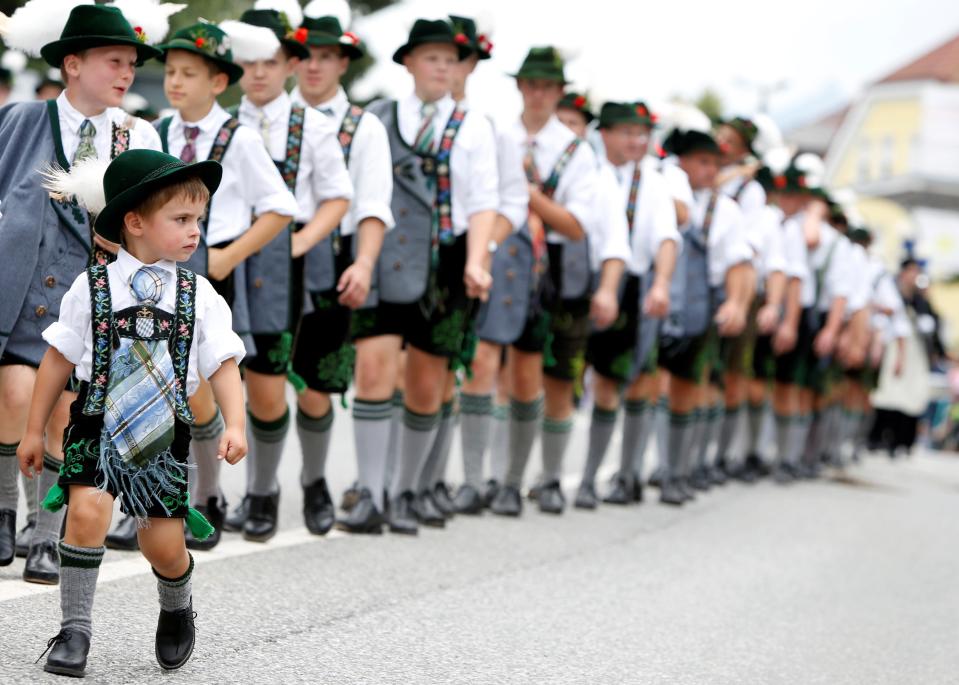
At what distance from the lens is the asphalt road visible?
490 centimetres

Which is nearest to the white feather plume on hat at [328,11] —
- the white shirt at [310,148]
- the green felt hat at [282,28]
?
the green felt hat at [282,28]

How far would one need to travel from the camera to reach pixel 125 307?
4355mm

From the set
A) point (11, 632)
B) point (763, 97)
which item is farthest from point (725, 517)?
point (763, 97)

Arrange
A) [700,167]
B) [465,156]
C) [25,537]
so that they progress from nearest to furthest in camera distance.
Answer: [25,537] < [465,156] < [700,167]

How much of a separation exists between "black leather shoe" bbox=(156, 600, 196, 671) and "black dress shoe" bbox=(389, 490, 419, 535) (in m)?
3.02

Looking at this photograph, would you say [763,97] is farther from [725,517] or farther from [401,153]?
[401,153]

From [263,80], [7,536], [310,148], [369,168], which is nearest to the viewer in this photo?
[7,536]

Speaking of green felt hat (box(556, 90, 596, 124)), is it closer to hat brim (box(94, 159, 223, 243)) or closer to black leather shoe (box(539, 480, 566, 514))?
black leather shoe (box(539, 480, 566, 514))

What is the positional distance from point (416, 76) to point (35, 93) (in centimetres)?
493

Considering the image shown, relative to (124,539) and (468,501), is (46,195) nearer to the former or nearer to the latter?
(124,539)

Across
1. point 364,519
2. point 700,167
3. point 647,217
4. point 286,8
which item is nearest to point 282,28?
point 286,8

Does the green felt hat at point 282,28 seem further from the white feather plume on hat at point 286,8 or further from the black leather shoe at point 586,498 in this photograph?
the black leather shoe at point 586,498

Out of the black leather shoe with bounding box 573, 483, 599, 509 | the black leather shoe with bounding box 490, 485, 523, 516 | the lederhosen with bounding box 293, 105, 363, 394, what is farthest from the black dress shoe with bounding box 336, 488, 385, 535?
the black leather shoe with bounding box 573, 483, 599, 509

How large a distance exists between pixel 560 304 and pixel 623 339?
0.85m
